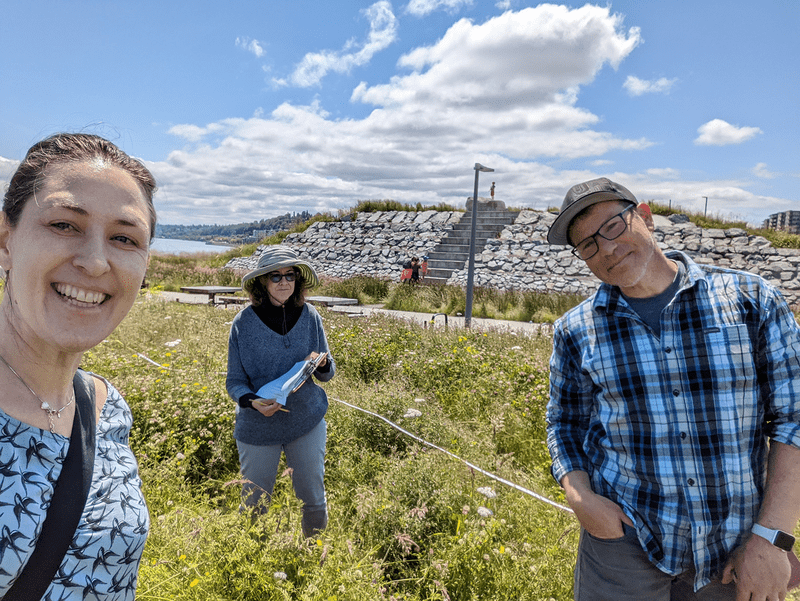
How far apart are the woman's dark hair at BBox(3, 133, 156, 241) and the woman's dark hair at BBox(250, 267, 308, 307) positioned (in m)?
1.90

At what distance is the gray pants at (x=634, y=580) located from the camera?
160 cm

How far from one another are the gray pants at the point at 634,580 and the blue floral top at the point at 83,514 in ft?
5.19

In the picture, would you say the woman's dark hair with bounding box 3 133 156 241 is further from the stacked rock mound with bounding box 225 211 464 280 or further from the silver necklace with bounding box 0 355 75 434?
the stacked rock mound with bounding box 225 211 464 280

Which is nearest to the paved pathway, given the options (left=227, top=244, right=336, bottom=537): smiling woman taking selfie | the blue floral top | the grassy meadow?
the grassy meadow

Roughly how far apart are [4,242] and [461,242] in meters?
22.3

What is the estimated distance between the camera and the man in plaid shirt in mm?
1547

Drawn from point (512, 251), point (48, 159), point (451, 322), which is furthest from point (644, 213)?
point (512, 251)

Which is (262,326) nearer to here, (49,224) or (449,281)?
(49,224)

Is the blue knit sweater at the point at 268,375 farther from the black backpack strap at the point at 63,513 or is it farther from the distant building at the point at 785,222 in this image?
the distant building at the point at 785,222

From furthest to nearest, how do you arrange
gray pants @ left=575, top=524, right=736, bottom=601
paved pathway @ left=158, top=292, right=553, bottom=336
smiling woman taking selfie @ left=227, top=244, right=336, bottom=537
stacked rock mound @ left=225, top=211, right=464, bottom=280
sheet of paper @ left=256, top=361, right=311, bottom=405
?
1. stacked rock mound @ left=225, top=211, right=464, bottom=280
2. paved pathway @ left=158, top=292, right=553, bottom=336
3. smiling woman taking selfie @ left=227, top=244, right=336, bottom=537
4. sheet of paper @ left=256, top=361, right=311, bottom=405
5. gray pants @ left=575, top=524, right=736, bottom=601

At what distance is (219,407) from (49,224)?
138 inches

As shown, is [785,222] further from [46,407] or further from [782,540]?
[46,407]

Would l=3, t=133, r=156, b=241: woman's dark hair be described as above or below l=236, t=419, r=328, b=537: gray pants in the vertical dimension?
above

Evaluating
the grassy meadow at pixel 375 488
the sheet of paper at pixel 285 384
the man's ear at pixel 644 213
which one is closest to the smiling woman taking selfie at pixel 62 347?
the grassy meadow at pixel 375 488
